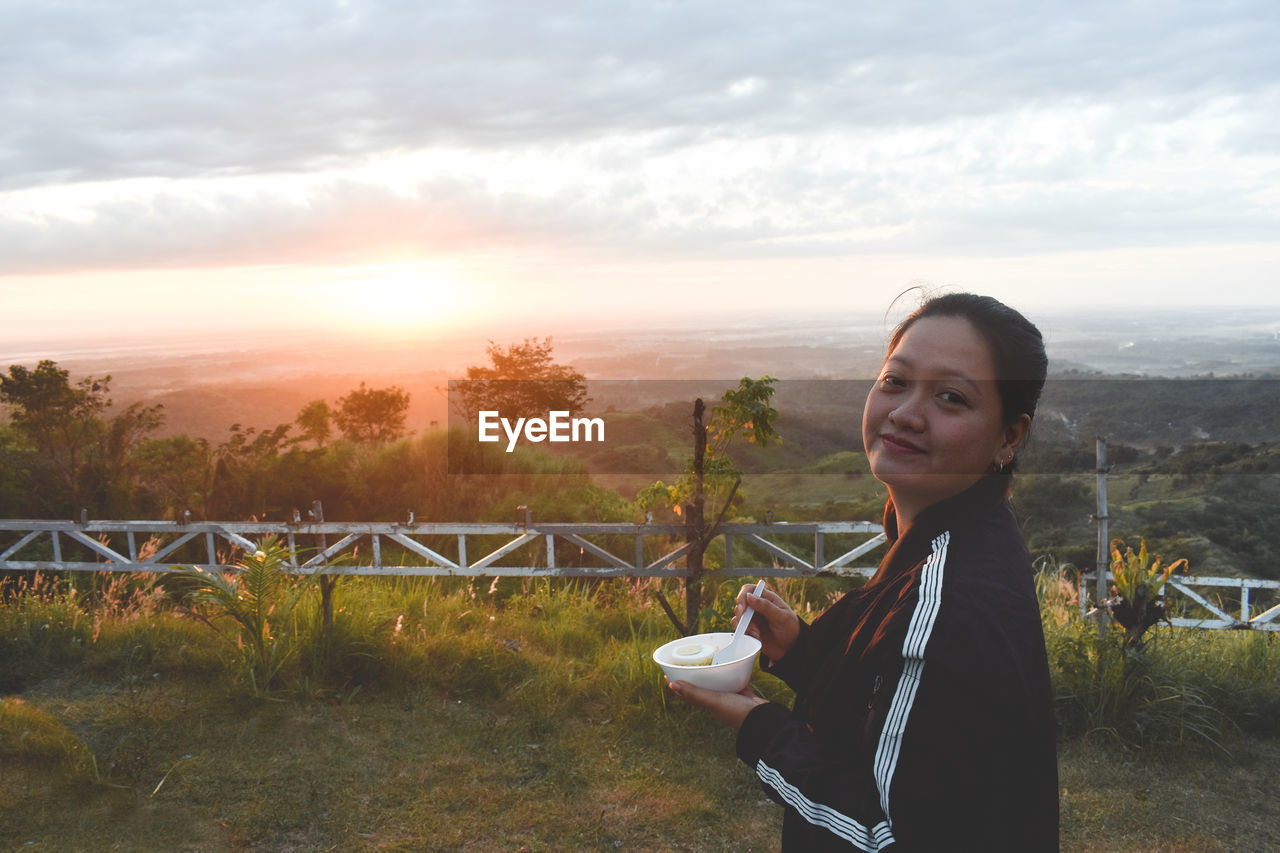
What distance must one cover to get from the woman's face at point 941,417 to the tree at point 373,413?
16391 mm

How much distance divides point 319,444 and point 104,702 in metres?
10.5

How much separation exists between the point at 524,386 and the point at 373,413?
3.42 meters

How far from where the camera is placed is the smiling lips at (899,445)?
1572 millimetres

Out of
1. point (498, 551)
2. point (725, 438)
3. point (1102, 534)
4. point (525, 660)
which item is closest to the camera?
point (1102, 534)

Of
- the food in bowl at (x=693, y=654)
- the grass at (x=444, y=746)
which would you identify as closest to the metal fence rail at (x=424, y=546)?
the grass at (x=444, y=746)

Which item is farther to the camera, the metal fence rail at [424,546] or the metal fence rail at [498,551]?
the metal fence rail at [424,546]

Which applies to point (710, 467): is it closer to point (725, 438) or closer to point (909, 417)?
point (725, 438)

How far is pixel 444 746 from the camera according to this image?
527 cm

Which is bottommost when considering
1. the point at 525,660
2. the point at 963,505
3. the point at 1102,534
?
the point at 525,660

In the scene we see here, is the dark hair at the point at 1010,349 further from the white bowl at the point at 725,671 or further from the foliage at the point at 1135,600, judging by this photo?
the foliage at the point at 1135,600

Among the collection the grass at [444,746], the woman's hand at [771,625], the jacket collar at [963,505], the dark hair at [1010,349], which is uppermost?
the dark hair at [1010,349]

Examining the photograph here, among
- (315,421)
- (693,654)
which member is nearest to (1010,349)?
(693,654)

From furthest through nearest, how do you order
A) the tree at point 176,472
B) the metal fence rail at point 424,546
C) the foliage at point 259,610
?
the tree at point 176,472 → the metal fence rail at point 424,546 → the foliage at point 259,610

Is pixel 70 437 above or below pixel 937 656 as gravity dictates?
below
